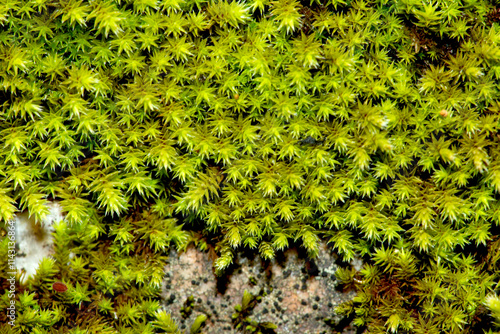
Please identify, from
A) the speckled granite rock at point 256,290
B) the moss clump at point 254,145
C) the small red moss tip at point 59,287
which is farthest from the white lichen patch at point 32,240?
the speckled granite rock at point 256,290

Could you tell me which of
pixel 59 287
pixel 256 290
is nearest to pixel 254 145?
pixel 256 290

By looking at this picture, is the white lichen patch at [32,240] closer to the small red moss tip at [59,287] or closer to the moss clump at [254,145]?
the moss clump at [254,145]

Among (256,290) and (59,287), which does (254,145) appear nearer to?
(256,290)

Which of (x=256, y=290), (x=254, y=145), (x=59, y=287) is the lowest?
(x=256, y=290)

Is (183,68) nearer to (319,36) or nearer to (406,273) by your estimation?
(319,36)

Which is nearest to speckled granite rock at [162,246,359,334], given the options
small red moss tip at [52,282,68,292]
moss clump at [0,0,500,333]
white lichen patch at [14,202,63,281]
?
moss clump at [0,0,500,333]
